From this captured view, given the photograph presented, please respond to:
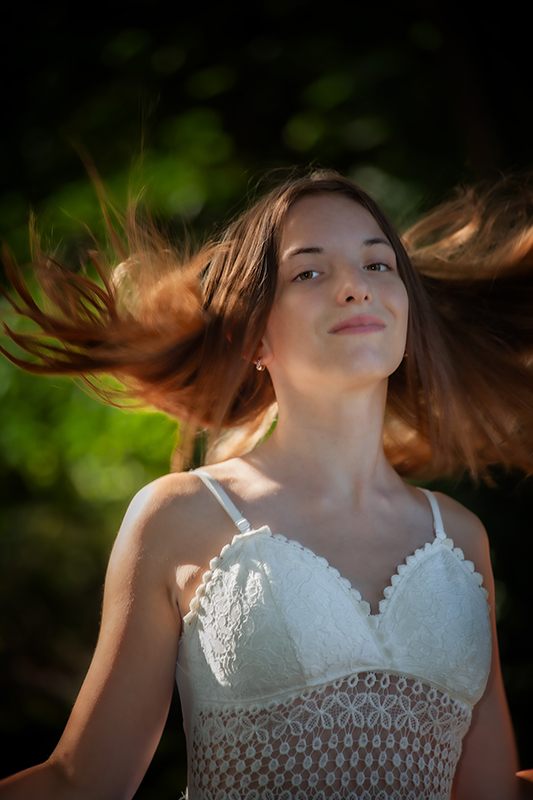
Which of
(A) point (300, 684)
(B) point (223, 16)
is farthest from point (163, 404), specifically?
(B) point (223, 16)

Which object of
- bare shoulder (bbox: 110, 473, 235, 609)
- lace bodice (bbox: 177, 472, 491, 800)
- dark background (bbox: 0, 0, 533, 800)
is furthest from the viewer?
dark background (bbox: 0, 0, 533, 800)

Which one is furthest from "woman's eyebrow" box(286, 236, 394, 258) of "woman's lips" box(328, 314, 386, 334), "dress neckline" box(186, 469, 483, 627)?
"dress neckline" box(186, 469, 483, 627)

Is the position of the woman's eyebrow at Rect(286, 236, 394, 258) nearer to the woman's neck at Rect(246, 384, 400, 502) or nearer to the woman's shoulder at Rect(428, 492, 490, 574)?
the woman's neck at Rect(246, 384, 400, 502)

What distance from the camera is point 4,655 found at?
2.44 meters

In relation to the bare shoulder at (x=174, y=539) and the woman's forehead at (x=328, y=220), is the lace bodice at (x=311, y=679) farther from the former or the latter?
the woman's forehead at (x=328, y=220)

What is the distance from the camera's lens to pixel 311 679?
4.09ft

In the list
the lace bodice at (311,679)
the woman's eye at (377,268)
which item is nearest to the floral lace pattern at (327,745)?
the lace bodice at (311,679)

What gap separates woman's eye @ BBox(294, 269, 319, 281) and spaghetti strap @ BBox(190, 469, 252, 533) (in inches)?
18.3

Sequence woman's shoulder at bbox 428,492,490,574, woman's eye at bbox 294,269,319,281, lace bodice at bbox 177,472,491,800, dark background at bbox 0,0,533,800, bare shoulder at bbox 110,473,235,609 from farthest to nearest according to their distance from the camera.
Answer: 1. dark background at bbox 0,0,533,800
2. woman's shoulder at bbox 428,492,490,574
3. woman's eye at bbox 294,269,319,281
4. bare shoulder at bbox 110,473,235,609
5. lace bodice at bbox 177,472,491,800

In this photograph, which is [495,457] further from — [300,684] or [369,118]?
[369,118]

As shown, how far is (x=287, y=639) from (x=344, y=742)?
0.74 ft

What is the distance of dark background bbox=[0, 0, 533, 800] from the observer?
7.27ft

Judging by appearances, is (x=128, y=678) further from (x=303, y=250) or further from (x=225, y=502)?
(x=303, y=250)

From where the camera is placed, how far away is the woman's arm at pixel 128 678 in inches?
51.1
